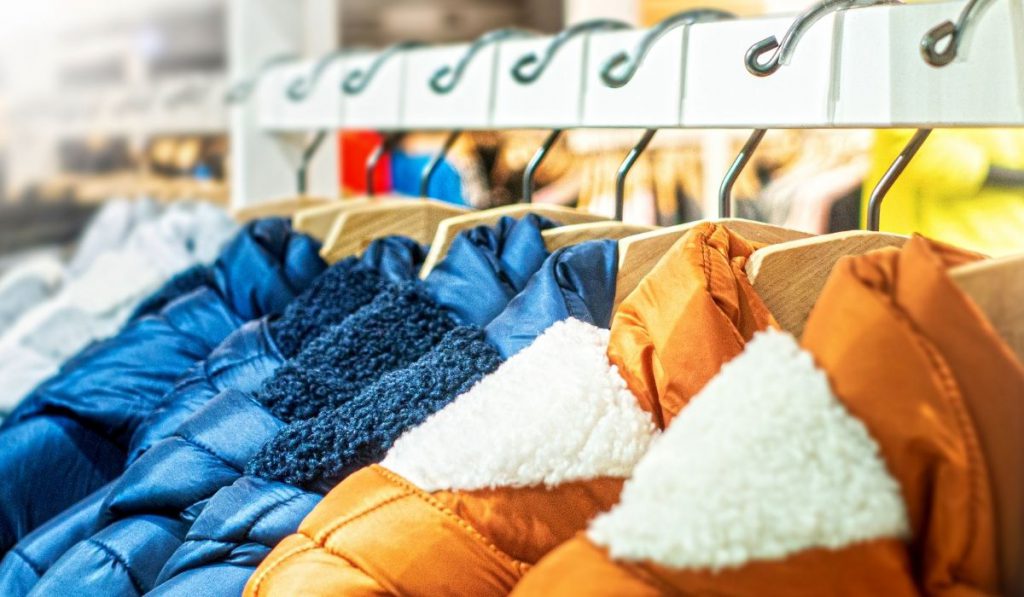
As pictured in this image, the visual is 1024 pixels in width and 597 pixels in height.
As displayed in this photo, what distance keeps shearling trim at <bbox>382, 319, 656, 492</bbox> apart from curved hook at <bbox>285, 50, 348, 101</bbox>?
0.96 m

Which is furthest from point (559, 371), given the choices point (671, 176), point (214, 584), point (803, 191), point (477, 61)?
point (671, 176)

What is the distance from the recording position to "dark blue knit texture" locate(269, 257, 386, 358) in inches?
38.7

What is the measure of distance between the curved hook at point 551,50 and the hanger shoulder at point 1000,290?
645 mm

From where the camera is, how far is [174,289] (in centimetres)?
129

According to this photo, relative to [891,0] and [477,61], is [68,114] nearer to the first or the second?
[477,61]

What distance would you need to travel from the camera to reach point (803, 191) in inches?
74.7

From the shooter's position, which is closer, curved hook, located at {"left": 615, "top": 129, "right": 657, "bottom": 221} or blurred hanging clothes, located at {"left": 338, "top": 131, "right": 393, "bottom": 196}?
curved hook, located at {"left": 615, "top": 129, "right": 657, "bottom": 221}

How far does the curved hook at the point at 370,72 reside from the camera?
4.68 ft

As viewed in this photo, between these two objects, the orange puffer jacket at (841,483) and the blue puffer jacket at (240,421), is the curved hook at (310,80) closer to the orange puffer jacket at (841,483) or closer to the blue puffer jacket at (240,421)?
the blue puffer jacket at (240,421)

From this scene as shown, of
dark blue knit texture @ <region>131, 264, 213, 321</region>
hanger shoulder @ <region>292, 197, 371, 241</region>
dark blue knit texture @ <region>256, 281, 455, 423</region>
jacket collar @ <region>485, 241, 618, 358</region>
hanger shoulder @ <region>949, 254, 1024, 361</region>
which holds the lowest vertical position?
dark blue knit texture @ <region>131, 264, 213, 321</region>

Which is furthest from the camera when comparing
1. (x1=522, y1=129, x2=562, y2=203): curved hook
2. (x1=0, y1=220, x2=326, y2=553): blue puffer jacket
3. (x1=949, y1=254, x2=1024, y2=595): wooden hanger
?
(x1=522, y1=129, x2=562, y2=203): curved hook

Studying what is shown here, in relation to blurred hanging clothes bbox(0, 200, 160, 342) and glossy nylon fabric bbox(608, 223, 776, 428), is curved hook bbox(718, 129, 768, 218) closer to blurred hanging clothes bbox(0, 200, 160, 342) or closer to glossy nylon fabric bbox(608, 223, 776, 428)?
glossy nylon fabric bbox(608, 223, 776, 428)

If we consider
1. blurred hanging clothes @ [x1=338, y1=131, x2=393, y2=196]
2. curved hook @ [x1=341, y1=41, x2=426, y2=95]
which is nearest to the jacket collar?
curved hook @ [x1=341, y1=41, x2=426, y2=95]

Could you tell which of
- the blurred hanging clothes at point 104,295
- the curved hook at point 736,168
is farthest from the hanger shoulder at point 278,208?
the curved hook at point 736,168
